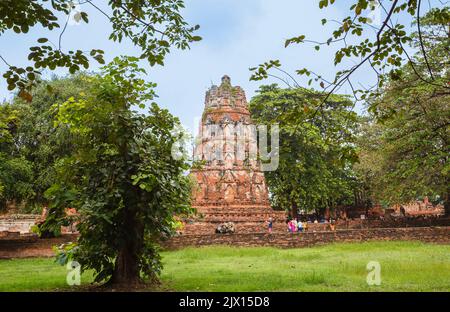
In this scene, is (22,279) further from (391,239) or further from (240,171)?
(240,171)

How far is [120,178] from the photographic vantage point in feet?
26.0

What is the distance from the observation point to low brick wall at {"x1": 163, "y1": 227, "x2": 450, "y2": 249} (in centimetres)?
1881

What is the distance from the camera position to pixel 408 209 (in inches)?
1850

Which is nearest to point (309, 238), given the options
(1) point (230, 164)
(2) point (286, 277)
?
(1) point (230, 164)

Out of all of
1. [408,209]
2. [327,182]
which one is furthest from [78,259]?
[408,209]

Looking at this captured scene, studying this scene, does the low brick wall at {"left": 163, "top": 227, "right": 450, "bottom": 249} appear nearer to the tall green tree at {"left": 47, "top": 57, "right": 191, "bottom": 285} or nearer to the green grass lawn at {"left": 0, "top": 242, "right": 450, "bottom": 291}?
the green grass lawn at {"left": 0, "top": 242, "right": 450, "bottom": 291}

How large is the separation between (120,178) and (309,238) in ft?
42.6

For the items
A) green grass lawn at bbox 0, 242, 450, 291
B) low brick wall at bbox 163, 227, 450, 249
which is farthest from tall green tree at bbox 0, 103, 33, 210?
green grass lawn at bbox 0, 242, 450, 291

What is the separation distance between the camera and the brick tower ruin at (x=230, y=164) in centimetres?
2678

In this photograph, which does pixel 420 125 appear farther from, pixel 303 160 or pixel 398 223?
pixel 398 223

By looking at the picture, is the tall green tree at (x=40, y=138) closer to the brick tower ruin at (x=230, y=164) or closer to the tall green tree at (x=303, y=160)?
the brick tower ruin at (x=230, y=164)

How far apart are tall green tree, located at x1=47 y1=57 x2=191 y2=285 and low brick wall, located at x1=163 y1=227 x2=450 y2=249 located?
9944 millimetres

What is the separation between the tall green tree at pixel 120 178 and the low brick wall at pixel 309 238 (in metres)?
9.94

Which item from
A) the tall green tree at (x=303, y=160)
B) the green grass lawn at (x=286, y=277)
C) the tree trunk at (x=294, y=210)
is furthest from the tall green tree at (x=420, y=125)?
the tree trunk at (x=294, y=210)
